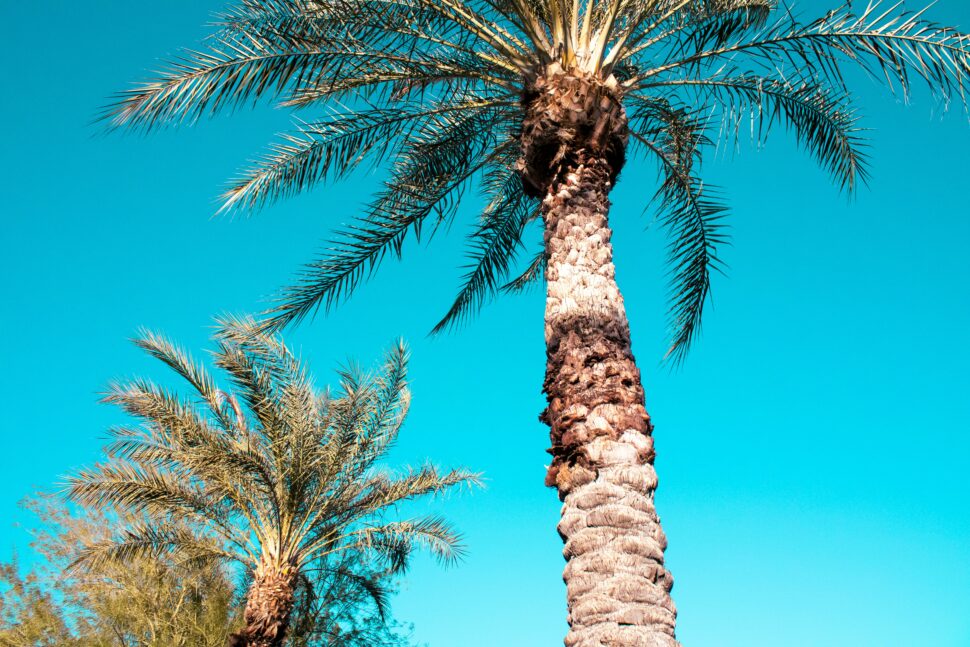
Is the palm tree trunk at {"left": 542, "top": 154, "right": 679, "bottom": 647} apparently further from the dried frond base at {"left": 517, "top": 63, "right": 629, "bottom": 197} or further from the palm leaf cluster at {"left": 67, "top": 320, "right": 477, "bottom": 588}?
the palm leaf cluster at {"left": 67, "top": 320, "right": 477, "bottom": 588}

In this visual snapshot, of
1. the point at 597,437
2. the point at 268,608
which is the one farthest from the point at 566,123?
the point at 268,608

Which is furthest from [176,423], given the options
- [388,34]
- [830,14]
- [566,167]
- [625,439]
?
[830,14]

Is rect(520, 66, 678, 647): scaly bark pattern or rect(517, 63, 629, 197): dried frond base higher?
rect(517, 63, 629, 197): dried frond base

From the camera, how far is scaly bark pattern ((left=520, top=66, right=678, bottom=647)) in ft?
15.8

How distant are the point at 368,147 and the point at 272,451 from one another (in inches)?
218

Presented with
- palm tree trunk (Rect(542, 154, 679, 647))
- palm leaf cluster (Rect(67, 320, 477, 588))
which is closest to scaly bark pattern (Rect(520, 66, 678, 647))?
palm tree trunk (Rect(542, 154, 679, 647))

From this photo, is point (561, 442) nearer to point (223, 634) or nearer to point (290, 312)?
point (290, 312)

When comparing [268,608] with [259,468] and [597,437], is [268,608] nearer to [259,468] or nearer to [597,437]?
[259,468]

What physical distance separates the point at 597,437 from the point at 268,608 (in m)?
8.32

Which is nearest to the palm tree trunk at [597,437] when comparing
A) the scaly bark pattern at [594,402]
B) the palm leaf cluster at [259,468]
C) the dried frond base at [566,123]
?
the scaly bark pattern at [594,402]

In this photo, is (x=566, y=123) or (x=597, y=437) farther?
(x=566, y=123)

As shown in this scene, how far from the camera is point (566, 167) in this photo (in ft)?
22.5

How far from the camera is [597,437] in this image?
5438 millimetres

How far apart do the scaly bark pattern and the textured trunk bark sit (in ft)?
25.8
